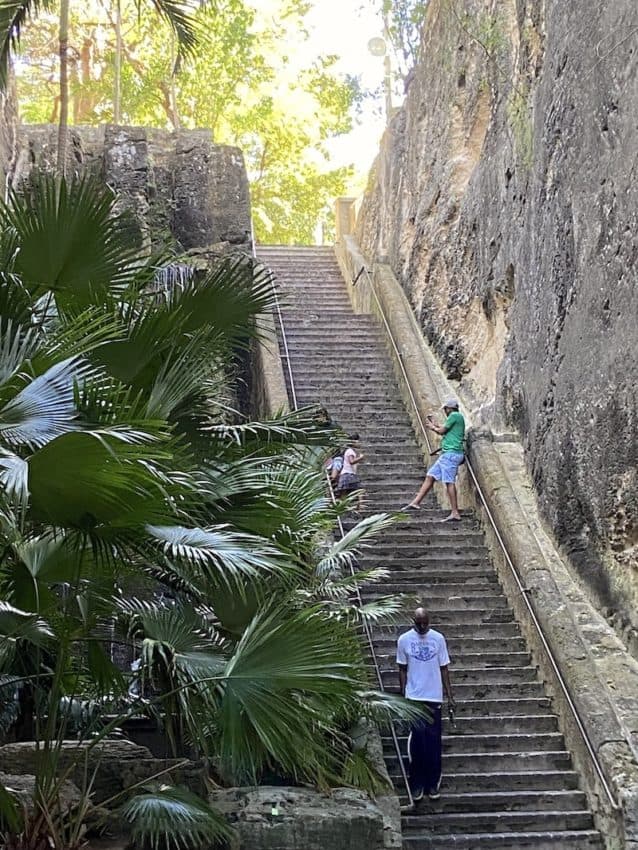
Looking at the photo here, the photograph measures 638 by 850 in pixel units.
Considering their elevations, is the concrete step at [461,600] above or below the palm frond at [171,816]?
below

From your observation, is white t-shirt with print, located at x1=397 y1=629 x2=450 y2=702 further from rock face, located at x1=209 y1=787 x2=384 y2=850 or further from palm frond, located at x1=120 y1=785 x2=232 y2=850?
palm frond, located at x1=120 y1=785 x2=232 y2=850

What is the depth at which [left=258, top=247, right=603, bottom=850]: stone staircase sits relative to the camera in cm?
659

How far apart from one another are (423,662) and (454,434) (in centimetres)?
404

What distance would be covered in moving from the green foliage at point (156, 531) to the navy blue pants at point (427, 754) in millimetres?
440

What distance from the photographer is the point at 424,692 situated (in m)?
6.79

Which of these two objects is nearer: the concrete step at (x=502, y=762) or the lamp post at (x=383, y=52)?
the concrete step at (x=502, y=762)

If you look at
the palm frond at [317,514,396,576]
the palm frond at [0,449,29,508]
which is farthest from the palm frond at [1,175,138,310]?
the palm frond at [317,514,396,576]

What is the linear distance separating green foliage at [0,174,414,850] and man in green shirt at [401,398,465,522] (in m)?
3.52

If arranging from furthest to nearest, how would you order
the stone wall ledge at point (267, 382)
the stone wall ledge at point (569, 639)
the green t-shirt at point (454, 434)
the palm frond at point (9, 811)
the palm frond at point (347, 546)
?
the stone wall ledge at point (267, 382)
the green t-shirt at point (454, 434)
the palm frond at point (347, 546)
the stone wall ledge at point (569, 639)
the palm frond at point (9, 811)

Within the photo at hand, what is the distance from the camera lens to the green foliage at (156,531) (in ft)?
14.1

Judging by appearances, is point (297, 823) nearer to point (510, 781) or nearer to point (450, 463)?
point (510, 781)

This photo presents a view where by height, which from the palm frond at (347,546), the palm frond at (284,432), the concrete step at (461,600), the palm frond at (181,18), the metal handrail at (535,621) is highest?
the palm frond at (181,18)

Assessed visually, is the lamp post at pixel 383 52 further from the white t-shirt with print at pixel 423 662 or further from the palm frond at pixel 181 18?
the white t-shirt with print at pixel 423 662

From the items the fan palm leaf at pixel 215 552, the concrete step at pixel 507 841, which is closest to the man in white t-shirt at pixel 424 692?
the concrete step at pixel 507 841
